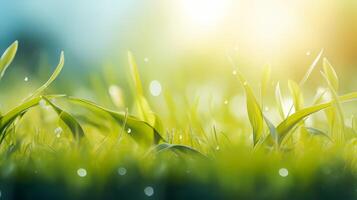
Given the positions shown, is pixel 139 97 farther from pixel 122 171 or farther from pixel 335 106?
pixel 335 106

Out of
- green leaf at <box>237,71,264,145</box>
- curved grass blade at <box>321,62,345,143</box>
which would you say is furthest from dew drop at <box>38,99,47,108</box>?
curved grass blade at <box>321,62,345,143</box>

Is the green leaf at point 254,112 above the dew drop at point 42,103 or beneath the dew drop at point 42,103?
above

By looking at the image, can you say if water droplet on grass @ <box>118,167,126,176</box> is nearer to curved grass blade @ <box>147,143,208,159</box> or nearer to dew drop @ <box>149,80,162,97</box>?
curved grass blade @ <box>147,143,208,159</box>

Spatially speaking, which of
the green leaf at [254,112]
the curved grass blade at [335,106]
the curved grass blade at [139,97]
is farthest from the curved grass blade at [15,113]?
the curved grass blade at [335,106]

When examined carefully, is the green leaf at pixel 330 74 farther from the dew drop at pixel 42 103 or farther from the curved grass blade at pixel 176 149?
the dew drop at pixel 42 103

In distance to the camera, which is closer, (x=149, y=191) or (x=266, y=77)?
(x=149, y=191)

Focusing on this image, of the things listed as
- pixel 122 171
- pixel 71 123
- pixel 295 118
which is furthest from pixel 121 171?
pixel 295 118
